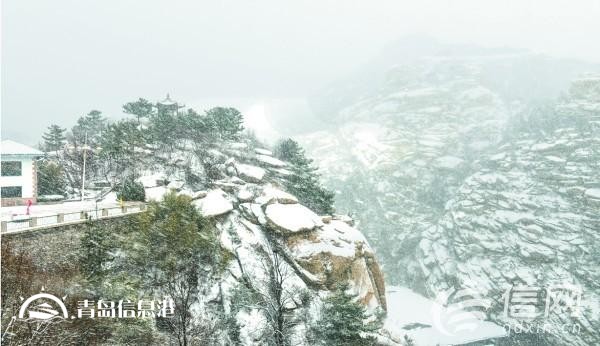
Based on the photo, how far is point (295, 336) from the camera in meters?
23.6

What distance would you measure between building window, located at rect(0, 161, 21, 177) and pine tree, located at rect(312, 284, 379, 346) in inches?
1166

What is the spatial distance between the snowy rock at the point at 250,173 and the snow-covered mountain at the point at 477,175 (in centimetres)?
5556

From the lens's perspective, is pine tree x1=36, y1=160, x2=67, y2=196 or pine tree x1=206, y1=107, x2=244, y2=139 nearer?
pine tree x1=36, y1=160, x2=67, y2=196

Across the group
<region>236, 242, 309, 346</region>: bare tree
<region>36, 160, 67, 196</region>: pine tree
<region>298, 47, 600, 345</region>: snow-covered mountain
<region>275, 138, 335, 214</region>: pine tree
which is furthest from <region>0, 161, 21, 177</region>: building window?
<region>298, 47, 600, 345</region>: snow-covered mountain

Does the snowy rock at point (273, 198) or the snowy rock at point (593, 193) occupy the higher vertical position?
the snowy rock at point (273, 198)

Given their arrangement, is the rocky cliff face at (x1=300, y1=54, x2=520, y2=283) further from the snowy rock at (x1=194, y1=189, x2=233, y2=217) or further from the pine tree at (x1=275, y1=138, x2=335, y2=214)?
the snowy rock at (x1=194, y1=189, x2=233, y2=217)

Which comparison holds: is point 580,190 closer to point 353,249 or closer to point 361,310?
point 353,249

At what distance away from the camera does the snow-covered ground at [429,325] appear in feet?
169

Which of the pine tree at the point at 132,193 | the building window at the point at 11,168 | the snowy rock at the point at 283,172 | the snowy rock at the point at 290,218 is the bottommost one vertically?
the snowy rock at the point at 290,218

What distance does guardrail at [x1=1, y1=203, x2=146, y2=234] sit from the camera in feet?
59.8

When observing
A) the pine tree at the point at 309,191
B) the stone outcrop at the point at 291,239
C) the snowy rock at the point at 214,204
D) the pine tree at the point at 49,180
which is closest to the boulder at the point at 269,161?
the pine tree at the point at 309,191

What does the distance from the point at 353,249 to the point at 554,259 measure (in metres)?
60.6

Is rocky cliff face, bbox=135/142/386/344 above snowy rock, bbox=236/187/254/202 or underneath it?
underneath

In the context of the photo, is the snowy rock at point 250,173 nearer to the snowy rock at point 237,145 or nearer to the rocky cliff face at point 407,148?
the snowy rock at point 237,145
